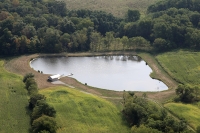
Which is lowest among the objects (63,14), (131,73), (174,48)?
(131,73)

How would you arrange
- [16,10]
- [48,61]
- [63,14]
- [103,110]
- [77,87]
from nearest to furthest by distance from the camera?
[103,110] < [77,87] < [48,61] < [16,10] < [63,14]

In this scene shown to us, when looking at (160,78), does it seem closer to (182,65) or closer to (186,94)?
(182,65)

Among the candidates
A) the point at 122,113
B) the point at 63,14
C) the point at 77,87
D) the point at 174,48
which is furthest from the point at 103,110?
the point at 63,14

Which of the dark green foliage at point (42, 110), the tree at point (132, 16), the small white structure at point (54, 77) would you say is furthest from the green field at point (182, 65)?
the dark green foliage at point (42, 110)

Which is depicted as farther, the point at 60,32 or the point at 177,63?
the point at 60,32

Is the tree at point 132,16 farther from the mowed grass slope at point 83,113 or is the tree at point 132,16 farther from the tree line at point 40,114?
the tree line at point 40,114

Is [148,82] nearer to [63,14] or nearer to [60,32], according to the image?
[60,32]

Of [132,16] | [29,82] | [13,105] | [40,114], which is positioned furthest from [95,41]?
[40,114]
